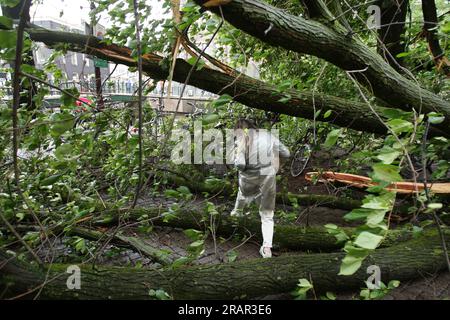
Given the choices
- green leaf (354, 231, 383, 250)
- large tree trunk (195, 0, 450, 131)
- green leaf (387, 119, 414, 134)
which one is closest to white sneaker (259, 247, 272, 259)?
large tree trunk (195, 0, 450, 131)

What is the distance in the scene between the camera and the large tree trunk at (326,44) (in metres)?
2.19

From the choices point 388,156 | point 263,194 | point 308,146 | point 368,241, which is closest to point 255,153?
point 263,194

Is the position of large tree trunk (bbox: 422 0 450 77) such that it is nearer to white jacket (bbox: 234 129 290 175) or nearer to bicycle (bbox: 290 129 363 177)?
bicycle (bbox: 290 129 363 177)

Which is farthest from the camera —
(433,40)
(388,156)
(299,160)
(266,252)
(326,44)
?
(299,160)

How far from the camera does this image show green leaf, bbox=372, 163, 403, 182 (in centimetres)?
117

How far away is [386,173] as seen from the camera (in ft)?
3.92

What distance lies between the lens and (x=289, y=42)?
248 cm

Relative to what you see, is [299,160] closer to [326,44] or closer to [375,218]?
[326,44]

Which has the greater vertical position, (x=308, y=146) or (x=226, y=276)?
(x=308, y=146)

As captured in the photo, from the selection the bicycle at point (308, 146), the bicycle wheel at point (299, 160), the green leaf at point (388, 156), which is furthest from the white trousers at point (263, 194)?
the green leaf at point (388, 156)

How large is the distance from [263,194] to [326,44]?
2101mm

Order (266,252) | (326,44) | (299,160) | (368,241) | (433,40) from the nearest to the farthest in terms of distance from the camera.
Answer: (368,241), (326,44), (266,252), (433,40), (299,160)
